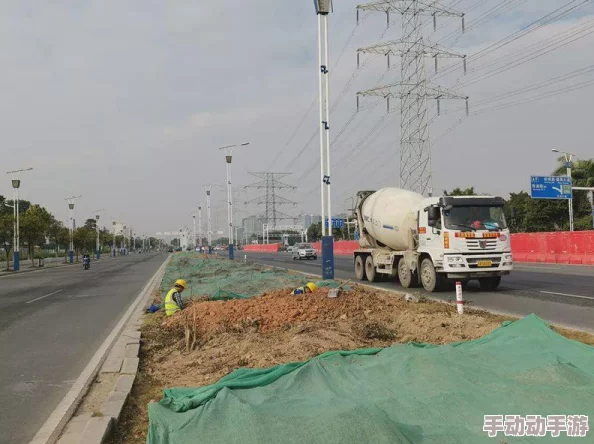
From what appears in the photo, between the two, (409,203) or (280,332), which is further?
(409,203)

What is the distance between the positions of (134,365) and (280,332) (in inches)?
93.9

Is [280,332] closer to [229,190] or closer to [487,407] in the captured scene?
[487,407]

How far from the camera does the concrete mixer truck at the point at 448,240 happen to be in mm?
15273

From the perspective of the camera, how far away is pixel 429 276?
16.2 meters

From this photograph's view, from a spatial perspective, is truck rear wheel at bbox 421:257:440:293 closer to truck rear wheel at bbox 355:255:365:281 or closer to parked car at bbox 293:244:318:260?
truck rear wheel at bbox 355:255:365:281

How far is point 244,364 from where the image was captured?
668cm

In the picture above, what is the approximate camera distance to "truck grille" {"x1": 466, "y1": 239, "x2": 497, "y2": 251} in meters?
15.3

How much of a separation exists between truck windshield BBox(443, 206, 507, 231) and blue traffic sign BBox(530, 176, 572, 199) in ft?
84.0

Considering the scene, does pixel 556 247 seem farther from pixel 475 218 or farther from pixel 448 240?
pixel 448 240

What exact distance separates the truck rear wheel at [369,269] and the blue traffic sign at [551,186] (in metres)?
22.8

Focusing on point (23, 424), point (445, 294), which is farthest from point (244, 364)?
point (445, 294)

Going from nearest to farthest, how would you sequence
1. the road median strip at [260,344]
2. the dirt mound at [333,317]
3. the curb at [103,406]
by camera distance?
the road median strip at [260,344] < the curb at [103,406] < the dirt mound at [333,317]

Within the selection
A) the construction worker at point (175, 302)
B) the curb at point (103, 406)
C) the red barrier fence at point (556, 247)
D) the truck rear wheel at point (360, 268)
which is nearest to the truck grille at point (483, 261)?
the truck rear wheel at point (360, 268)

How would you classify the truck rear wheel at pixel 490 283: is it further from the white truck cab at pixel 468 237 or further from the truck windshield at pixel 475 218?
the truck windshield at pixel 475 218
